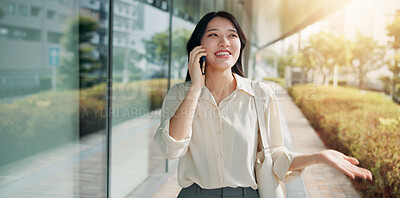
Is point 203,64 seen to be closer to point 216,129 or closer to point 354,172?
point 216,129

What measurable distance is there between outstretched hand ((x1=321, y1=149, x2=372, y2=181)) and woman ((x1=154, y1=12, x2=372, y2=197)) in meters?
0.15

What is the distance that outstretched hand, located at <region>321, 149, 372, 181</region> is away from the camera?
1184mm

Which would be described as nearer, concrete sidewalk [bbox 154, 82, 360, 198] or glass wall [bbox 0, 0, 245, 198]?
glass wall [bbox 0, 0, 245, 198]

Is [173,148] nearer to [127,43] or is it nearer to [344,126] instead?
[127,43]

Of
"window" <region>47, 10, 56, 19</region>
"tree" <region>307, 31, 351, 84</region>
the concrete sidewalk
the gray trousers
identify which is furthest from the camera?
"tree" <region>307, 31, 351, 84</region>

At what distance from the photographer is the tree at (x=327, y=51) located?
945 centimetres

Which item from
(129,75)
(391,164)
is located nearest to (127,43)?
(129,75)

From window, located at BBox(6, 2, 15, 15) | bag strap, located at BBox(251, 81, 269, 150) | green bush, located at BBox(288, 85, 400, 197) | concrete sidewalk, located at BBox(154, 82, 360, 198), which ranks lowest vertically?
concrete sidewalk, located at BBox(154, 82, 360, 198)

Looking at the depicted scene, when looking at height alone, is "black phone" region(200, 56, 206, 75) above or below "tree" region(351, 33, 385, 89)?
below

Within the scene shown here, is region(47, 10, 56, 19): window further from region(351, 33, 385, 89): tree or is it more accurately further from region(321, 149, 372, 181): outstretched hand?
region(351, 33, 385, 89): tree

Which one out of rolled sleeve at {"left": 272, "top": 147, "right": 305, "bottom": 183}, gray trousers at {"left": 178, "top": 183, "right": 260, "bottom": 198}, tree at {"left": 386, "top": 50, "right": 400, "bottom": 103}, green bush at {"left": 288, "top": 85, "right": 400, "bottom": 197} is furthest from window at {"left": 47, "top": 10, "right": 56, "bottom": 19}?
tree at {"left": 386, "top": 50, "right": 400, "bottom": 103}

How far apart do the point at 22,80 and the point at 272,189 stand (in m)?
1.43

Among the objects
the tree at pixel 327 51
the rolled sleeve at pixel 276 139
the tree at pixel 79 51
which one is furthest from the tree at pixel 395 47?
the rolled sleeve at pixel 276 139

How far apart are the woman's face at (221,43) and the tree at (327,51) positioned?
332 inches
